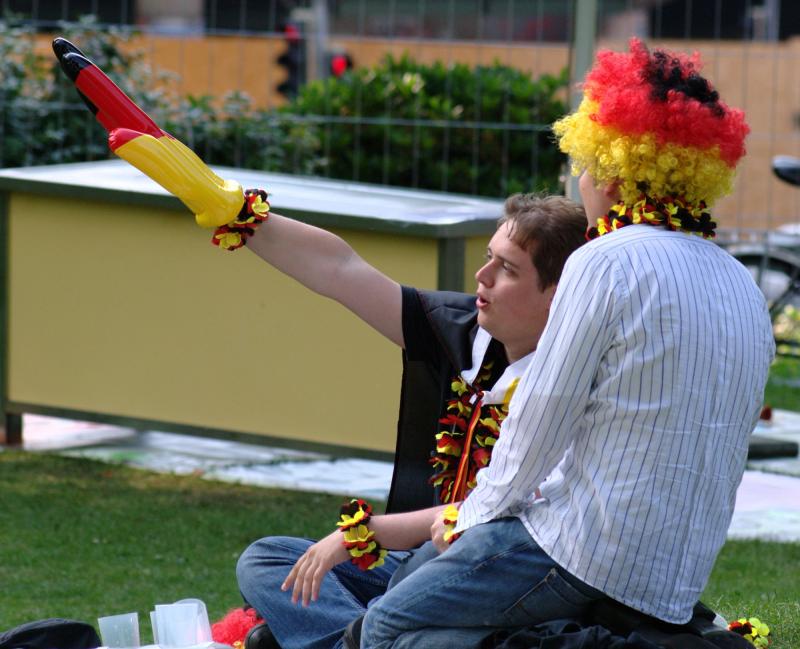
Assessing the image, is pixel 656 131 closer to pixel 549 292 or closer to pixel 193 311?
pixel 549 292

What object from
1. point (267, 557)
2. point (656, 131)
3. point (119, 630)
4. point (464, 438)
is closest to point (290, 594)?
point (267, 557)

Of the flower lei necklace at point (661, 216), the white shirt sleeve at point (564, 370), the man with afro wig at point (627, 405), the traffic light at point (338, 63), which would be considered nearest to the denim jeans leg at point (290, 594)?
the man with afro wig at point (627, 405)

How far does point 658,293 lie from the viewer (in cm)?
273

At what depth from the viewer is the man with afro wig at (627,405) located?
273 cm

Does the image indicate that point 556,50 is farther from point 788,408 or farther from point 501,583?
point 501,583

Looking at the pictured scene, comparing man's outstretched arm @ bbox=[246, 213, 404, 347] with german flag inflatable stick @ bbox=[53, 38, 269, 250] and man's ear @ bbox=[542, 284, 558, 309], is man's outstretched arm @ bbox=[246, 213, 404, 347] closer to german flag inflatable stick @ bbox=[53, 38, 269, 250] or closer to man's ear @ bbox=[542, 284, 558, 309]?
german flag inflatable stick @ bbox=[53, 38, 269, 250]

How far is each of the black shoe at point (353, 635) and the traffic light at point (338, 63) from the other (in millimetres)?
7690

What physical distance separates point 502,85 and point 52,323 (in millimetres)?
4191

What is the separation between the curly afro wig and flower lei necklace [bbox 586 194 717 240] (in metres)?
0.02

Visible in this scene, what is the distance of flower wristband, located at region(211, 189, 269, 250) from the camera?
336 centimetres

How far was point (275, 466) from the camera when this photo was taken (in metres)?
6.92

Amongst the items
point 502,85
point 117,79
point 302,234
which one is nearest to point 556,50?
point 502,85

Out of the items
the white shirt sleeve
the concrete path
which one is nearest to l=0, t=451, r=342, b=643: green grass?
the concrete path

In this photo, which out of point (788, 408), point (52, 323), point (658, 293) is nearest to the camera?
point (658, 293)
